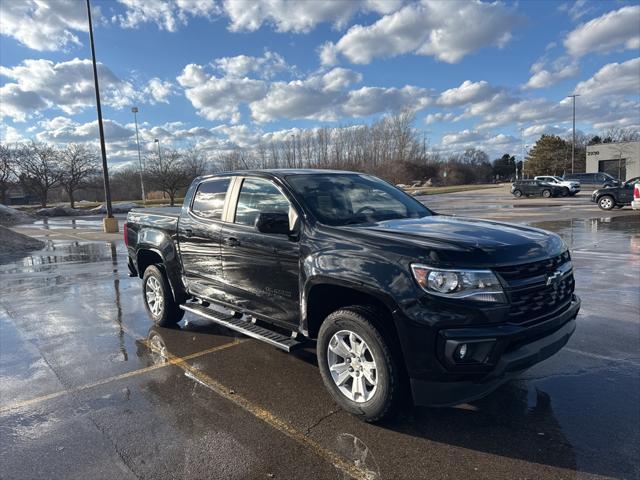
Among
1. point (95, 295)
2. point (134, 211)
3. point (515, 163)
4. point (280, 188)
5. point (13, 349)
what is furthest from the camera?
point (515, 163)

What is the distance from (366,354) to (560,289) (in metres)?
1.53

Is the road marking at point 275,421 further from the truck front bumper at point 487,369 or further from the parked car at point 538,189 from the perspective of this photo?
the parked car at point 538,189

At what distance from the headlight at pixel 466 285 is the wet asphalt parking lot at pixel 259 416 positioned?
3.45ft

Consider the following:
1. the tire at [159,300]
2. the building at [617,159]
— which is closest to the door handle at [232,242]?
the tire at [159,300]

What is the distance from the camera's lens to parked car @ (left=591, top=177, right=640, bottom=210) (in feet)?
74.6

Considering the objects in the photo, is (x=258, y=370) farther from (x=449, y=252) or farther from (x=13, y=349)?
(x=13, y=349)

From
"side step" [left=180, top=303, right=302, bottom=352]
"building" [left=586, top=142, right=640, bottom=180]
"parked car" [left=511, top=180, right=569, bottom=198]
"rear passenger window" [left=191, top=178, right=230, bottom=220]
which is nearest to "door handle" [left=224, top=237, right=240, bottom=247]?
"rear passenger window" [left=191, top=178, right=230, bottom=220]

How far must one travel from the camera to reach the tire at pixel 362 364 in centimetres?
323

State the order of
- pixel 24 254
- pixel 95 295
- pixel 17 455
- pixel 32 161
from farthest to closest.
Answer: pixel 32 161
pixel 24 254
pixel 95 295
pixel 17 455

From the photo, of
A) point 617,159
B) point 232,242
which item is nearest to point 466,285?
point 232,242

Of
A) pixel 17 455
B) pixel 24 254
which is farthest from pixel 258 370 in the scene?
pixel 24 254

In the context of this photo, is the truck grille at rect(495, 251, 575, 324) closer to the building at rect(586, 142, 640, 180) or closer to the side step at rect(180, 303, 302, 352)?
the side step at rect(180, 303, 302, 352)

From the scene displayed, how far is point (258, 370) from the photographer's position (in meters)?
4.54

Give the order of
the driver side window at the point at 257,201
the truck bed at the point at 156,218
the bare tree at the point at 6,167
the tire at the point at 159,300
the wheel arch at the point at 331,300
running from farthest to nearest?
the bare tree at the point at 6,167 < the tire at the point at 159,300 < the truck bed at the point at 156,218 < the driver side window at the point at 257,201 < the wheel arch at the point at 331,300
